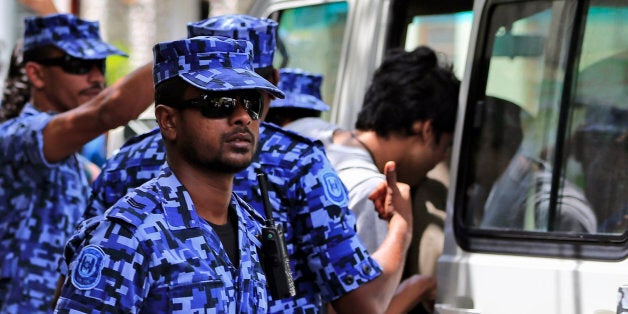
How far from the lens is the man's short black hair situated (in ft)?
13.4

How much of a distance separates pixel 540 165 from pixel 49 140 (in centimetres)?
158

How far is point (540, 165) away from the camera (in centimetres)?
368

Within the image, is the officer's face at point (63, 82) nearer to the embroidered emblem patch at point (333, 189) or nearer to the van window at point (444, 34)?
the van window at point (444, 34)

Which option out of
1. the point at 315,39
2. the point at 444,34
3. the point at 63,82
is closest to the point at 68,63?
the point at 63,82

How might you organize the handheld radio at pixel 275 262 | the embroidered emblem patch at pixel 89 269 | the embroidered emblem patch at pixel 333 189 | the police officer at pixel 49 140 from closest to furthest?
the embroidered emblem patch at pixel 89 269 → the handheld radio at pixel 275 262 → the embroidered emblem patch at pixel 333 189 → the police officer at pixel 49 140

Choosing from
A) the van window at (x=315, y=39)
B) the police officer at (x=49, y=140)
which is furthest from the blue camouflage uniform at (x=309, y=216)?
the van window at (x=315, y=39)

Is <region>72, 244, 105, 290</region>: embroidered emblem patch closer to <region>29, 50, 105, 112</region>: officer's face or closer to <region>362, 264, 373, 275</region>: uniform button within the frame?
<region>362, 264, 373, 275</region>: uniform button

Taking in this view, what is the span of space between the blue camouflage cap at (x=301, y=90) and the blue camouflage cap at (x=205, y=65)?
2.15 m

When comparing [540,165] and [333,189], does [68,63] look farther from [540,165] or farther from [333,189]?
[540,165]

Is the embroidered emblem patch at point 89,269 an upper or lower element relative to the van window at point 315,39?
lower

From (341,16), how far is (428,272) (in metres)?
1.17

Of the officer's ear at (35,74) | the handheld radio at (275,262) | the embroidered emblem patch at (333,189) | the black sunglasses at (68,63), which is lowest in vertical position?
the handheld radio at (275,262)

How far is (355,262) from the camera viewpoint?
3217 millimetres

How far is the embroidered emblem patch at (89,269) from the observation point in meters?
2.36
